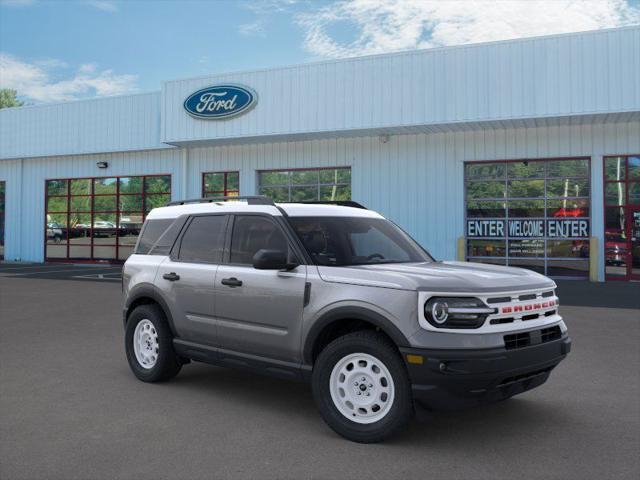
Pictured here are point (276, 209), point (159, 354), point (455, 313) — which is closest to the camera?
point (455, 313)

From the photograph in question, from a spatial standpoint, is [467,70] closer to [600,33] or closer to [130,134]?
[600,33]

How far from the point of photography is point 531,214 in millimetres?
19375

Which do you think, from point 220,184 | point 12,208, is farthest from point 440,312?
point 12,208

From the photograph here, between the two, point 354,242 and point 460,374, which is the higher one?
point 354,242

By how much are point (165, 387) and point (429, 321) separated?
304 cm

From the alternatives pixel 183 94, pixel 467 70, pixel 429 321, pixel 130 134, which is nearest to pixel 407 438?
pixel 429 321

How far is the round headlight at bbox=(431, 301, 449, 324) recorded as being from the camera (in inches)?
169

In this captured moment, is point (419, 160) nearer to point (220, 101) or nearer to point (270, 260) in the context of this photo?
point (220, 101)

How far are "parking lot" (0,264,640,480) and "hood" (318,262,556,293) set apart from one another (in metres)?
1.13

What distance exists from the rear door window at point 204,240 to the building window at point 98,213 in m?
19.2

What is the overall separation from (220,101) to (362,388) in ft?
60.6

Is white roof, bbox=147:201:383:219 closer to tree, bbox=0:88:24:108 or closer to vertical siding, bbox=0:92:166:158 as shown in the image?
vertical siding, bbox=0:92:166:158

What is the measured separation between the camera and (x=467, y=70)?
59.4 ft

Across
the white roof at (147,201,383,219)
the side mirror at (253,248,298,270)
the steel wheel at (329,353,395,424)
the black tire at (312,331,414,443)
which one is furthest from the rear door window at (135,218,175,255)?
the steel wheel at (329,353,395,424)
